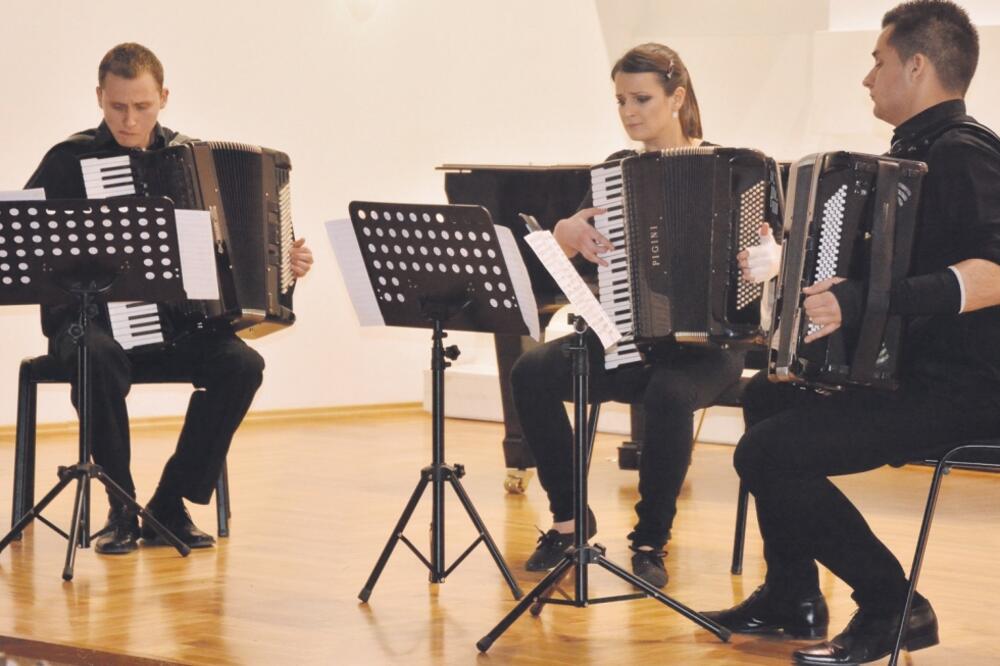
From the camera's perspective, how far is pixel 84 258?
3.44 metres

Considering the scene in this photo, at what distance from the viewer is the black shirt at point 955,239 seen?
265 cm

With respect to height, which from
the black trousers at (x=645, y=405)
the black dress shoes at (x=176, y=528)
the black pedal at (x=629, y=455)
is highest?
the black trousers at (x=645, y=405)

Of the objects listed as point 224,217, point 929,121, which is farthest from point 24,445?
point 929,121

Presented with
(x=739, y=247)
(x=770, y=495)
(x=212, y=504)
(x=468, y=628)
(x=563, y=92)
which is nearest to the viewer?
(x=770, y=495)

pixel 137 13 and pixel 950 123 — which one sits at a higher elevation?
pixel 137 13

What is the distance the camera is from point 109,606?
3.23 meters

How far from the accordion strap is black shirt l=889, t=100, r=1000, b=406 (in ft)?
0.37

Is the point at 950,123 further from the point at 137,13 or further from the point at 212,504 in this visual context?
the point at 137,13

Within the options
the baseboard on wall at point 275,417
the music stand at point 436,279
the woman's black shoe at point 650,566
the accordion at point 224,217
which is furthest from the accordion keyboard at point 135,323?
the baseboard on wall at point 275,417

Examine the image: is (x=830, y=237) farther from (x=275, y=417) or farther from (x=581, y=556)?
(x=275, y=417)

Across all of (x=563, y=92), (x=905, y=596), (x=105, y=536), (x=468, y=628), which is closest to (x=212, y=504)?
(x=105, y=536)

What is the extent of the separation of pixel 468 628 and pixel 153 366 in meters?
1.40

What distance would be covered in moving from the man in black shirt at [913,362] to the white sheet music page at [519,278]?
55 cm

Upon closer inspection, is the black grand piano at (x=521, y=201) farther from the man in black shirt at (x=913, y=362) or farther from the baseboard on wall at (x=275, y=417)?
the baseboard on wall at (x=275, y=417)
